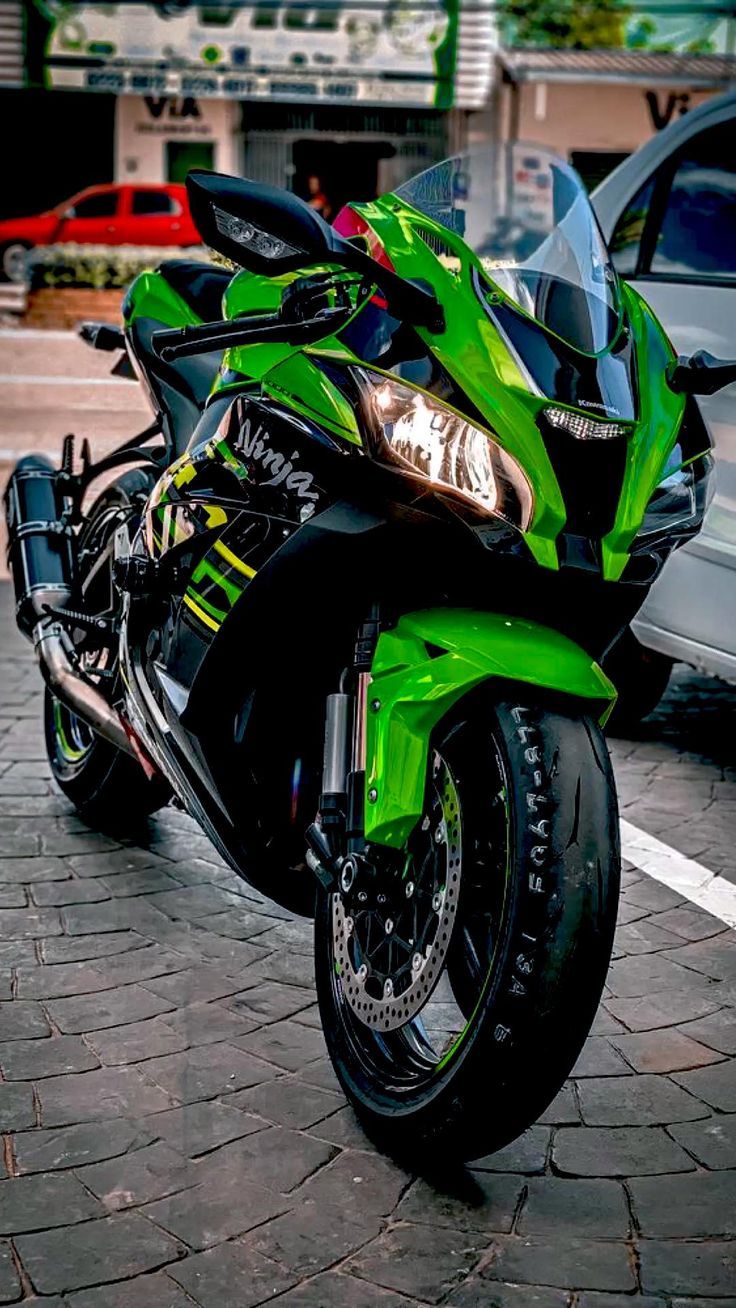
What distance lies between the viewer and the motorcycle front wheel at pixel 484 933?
96.7 inches

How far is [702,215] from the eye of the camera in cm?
517

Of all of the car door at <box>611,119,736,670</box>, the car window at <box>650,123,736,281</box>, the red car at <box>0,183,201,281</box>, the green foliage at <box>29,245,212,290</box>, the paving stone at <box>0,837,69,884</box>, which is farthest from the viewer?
the red car at <box>0,183,201,281</box>

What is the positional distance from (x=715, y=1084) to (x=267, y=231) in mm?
1788

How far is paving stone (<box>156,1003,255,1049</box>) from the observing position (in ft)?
10.6

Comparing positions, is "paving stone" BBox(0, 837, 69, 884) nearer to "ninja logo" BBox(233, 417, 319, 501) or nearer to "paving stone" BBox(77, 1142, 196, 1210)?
"paving stone" BBox(77, 1142, 196, 1210)

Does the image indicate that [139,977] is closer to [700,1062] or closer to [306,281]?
[700,1062]

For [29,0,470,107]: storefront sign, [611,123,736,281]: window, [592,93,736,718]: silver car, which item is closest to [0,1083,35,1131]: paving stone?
[592,93,736,718]: silver car

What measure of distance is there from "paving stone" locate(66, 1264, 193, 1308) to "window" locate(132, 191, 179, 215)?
2338 cm

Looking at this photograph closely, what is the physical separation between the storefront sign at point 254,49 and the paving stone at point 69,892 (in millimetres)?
23915

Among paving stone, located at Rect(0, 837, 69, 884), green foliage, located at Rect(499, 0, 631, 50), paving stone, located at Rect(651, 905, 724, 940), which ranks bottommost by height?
paving stone, located at Rect(0, 837, 69, 884)

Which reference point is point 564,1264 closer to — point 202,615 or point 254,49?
point 202,615

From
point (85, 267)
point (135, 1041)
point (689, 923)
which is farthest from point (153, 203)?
point (135, 1041)

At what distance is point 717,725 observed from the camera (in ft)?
18.6

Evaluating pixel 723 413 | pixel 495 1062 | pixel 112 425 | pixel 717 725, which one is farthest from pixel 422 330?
pixel 112 425
